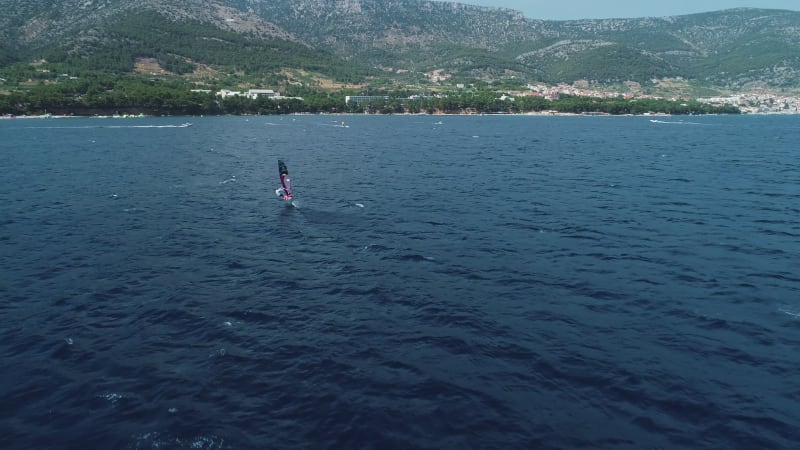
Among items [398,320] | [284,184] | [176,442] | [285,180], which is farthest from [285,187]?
[176,442]

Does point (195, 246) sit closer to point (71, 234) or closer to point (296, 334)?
point (71, 234)

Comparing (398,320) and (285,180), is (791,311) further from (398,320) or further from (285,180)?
(285,180)

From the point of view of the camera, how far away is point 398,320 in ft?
98.7

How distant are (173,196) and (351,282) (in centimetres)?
4152

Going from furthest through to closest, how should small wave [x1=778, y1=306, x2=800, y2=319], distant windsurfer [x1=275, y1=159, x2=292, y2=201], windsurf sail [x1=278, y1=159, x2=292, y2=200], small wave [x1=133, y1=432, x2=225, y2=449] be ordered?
distant windsurfer [x1=275, y1=159, x2=292, y2=201]
windsurf sail [x1=278, y1=159, x2=292, y2=200]
small wave [x1=778, y1=306, x2=800, y2=319]
small wave [x1=133, y1=432, x2=225, y2=449]

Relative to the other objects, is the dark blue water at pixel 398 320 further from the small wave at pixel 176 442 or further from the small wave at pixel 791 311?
the small wave at pixel 791 311

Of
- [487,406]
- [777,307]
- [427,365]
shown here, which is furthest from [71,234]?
[777,307]

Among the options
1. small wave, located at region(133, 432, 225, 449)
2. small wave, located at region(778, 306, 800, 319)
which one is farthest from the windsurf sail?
small wave, located at region(778, 306, 800, 319)

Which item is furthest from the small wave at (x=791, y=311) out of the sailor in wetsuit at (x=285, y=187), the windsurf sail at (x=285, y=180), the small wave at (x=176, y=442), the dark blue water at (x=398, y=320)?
the sailor in wetsuit at (x=285, y=187)

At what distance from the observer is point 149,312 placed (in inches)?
1211

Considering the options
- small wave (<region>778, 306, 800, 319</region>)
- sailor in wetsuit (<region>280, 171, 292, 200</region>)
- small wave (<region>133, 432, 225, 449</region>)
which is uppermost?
sailor in wetsuit (<region>280, 171, 292, 200</region>)

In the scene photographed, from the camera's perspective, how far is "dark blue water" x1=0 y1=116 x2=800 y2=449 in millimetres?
20422

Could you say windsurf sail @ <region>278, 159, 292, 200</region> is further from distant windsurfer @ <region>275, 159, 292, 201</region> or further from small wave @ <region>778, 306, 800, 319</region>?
small wave @ <region>778, 306, 800, 319</region>

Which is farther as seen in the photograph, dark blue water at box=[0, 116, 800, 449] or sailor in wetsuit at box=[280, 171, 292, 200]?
sailor in wetsuit at box=[280, 171, 292, 200]
